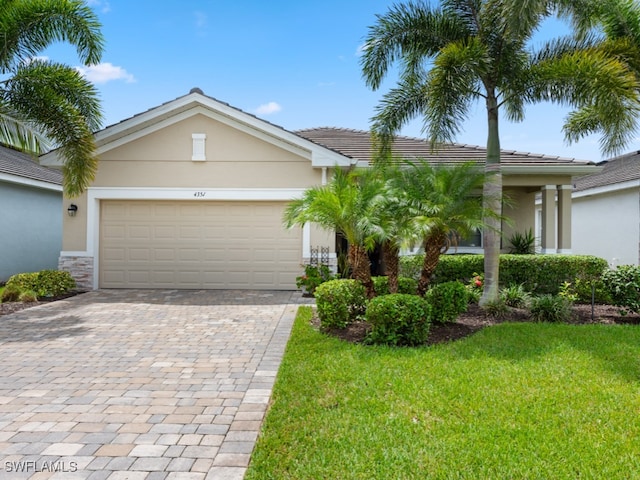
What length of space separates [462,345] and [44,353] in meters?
6.12

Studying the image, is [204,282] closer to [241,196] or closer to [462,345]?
[241,196]

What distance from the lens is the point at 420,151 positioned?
13391mm

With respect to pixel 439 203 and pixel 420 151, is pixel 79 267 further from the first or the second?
pixel 420 151

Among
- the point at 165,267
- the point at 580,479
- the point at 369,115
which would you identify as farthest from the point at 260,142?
the point at 580,479

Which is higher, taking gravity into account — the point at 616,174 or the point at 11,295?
the point at 616,174

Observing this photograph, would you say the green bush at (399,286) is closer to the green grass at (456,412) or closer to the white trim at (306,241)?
the green grass at (456,412)

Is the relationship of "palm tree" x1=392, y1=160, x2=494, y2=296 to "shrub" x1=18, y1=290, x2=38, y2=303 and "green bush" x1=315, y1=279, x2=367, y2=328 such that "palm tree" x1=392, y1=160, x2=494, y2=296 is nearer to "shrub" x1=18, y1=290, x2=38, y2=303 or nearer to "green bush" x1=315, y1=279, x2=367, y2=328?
"green bush" x1=315, y1=279, x2=367, y2=328

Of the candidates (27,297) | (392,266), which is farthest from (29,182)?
(392,266)

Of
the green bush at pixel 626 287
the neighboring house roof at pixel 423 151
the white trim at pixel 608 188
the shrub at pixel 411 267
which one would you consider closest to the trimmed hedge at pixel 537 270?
the shrub at pixel 411 267

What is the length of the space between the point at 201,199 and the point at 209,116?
7.62 ft

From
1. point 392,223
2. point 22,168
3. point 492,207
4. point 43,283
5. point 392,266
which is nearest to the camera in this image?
point 392,223

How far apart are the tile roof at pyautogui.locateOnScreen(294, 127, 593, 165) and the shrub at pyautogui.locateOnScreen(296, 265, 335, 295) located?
3.33 meters

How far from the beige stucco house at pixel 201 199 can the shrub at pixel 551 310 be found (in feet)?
15.9

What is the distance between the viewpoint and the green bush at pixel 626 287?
8125mm
